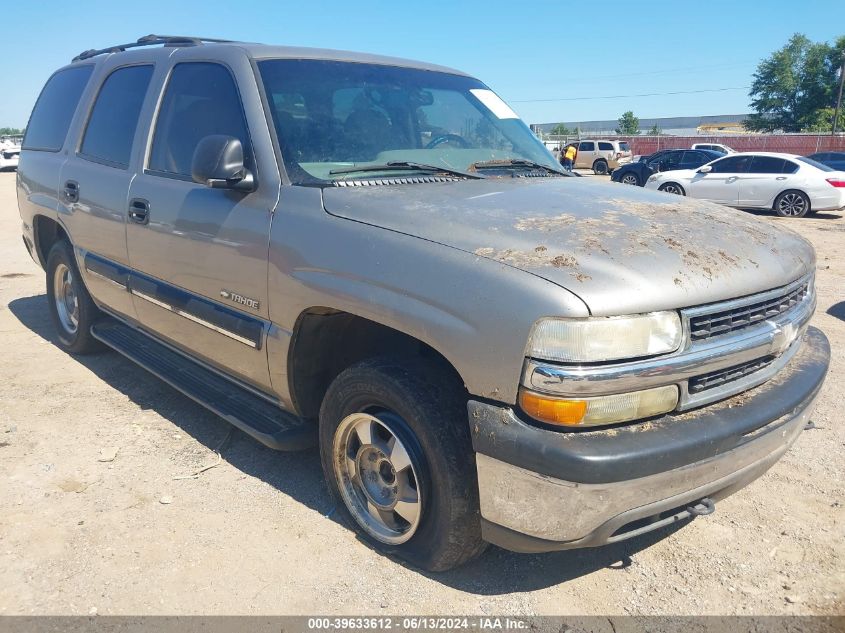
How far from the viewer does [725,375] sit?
2.33m

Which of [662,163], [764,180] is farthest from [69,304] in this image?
[662,163]

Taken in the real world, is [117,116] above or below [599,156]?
above

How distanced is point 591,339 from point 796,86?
67.2 m

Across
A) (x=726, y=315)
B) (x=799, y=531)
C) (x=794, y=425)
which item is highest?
(x=726, y=315)

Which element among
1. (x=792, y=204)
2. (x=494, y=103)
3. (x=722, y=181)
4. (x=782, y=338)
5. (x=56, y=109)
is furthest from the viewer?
(x=722, y=181)

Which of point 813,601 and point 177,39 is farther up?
point 177,39

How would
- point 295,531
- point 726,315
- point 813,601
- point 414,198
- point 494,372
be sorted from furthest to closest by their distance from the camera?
point 295,531
point 414,198
point 813,601
point 726,315
point 494,372

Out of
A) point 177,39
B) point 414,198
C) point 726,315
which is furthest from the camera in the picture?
point 177,39

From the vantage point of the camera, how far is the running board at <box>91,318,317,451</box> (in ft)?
10.2

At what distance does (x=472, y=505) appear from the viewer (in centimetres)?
238

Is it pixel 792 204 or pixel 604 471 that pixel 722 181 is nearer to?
pixel 792 204

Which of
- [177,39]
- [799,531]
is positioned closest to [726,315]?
[799,531]

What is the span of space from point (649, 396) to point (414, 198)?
1.22m

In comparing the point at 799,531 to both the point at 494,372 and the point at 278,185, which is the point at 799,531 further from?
the point at 278,185
